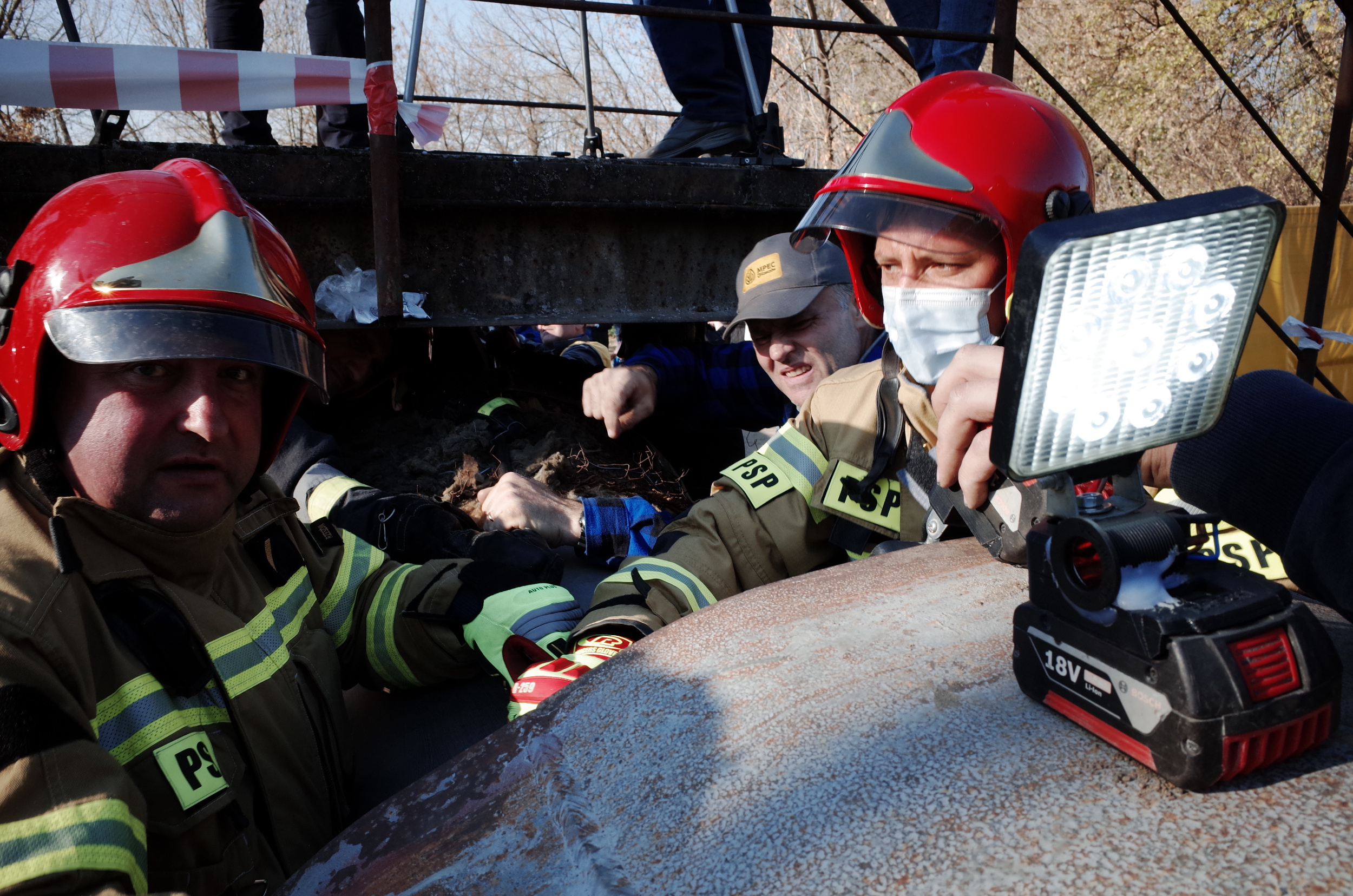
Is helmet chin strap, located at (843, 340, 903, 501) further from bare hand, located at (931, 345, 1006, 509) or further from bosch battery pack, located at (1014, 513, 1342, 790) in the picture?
bosch battery pack, located at (1014, 513, 1342, 790)

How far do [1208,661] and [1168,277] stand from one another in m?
0.31

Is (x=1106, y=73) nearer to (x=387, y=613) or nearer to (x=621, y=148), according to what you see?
(x=621, y=148)

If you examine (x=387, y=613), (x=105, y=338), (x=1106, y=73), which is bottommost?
(x=387, y=613)

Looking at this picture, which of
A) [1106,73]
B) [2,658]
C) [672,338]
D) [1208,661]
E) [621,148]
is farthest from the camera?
[621,148]

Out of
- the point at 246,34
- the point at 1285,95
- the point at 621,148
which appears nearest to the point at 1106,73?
the point at 1285,95

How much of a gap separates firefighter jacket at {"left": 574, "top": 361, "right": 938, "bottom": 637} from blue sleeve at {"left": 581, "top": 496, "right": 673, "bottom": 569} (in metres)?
0.68

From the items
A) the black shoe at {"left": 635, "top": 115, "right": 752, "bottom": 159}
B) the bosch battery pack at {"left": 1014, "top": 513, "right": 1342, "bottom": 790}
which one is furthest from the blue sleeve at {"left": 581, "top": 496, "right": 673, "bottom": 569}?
the bosch battery pack at {"left": 1014, "top": 513, "right": 1342, "bottom": 790}

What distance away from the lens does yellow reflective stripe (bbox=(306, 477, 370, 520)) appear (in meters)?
2.83

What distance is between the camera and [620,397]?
3379 millimetres

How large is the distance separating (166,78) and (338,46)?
1456mm

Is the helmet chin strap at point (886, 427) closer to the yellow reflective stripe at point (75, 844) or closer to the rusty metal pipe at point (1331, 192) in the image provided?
the yellow reflective stripe at point (75, 844)

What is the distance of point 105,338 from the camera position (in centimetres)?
136

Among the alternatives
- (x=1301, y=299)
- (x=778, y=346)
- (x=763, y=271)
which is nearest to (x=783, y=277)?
(x=763, y=271)

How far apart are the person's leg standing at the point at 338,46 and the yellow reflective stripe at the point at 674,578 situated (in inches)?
126
